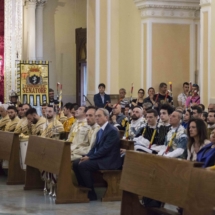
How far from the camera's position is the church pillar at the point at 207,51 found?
1386 centimetres

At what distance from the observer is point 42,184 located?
406 inches

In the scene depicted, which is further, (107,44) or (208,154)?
(107,44)

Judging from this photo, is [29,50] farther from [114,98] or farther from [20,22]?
[114,98]

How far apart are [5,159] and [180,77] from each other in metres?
7.52

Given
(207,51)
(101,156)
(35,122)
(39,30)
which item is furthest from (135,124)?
(39,30)

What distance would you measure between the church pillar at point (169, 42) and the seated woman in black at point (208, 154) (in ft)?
31.9

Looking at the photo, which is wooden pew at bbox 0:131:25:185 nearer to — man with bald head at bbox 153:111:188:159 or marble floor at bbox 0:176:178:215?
marble floor at bbox 0:176:178:215

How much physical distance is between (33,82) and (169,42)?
369 cm

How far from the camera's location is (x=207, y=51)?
1399 cm

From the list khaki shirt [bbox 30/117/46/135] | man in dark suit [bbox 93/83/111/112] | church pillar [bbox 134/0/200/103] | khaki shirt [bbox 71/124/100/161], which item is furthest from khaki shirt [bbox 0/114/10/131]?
church pillar [bbox 134/0/200/103]

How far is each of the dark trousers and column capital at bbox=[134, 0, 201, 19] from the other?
8.54m

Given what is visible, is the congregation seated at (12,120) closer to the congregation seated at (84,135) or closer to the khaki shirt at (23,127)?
the khaki shirt at (23,127)

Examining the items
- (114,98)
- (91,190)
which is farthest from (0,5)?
(91,190)

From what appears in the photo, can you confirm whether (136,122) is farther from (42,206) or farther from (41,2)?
(41,2)
